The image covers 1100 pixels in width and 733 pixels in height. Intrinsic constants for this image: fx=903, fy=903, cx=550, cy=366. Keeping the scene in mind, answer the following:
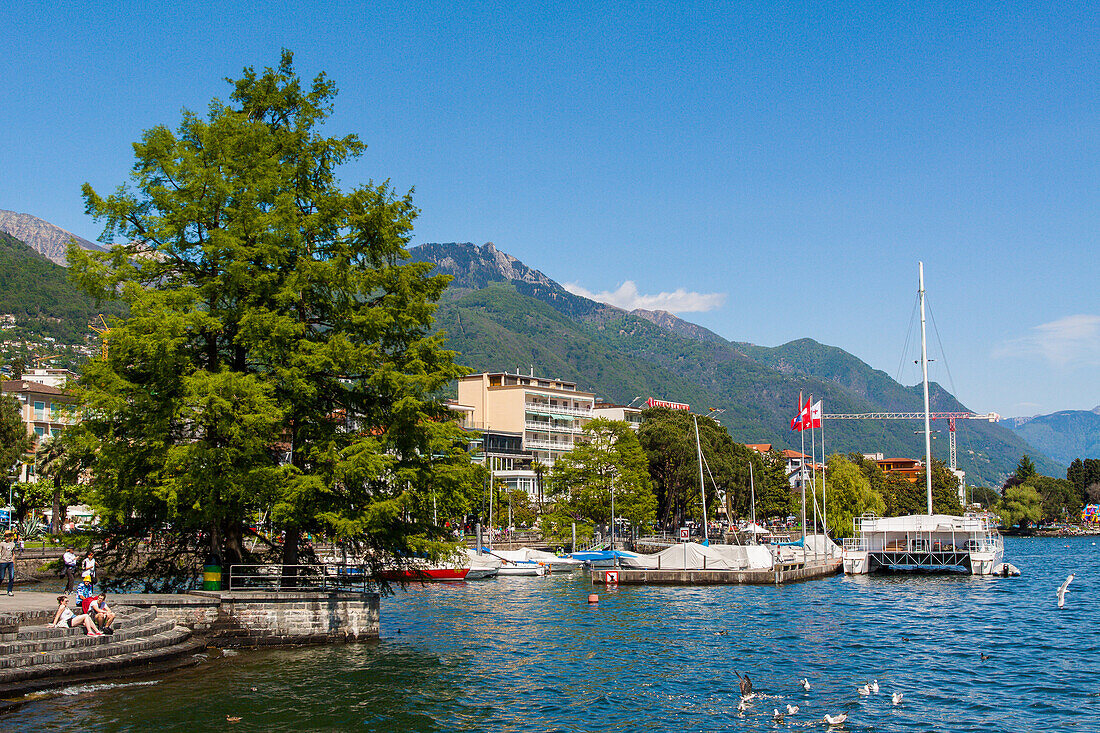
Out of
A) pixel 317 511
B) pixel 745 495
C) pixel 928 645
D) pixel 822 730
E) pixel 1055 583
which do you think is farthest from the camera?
pixel 745 495

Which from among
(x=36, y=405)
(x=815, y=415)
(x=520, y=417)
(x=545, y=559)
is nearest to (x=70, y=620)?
(x=545, y=559)

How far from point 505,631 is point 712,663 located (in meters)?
10.4

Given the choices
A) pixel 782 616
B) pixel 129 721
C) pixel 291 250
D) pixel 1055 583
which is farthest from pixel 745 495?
pixel 129 721

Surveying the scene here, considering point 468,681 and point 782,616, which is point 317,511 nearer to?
point 468,681

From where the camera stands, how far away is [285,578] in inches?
1277

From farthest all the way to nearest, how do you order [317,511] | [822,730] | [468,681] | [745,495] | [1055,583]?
→ [745,495] → [1055,583] → [317,511] → [468,681] → [822,730]

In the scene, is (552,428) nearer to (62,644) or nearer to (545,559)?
(545,559)

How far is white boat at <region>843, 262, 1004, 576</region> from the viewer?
239ft

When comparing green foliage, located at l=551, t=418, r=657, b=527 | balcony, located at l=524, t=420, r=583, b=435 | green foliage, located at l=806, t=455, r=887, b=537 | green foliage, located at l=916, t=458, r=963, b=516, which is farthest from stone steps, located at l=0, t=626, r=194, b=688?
green foliage, located at l=916, t=458, r=963, b=516

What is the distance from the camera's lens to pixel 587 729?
22656 mm

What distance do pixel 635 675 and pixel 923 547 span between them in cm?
5221

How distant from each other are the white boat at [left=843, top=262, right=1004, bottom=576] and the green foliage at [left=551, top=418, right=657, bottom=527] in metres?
21.3

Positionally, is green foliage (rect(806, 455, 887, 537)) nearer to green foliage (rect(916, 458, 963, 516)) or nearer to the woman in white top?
green foliage (rect(916, 458, 963, 516))

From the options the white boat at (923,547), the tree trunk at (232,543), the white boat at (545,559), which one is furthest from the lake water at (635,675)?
the white boat at (545,559)
